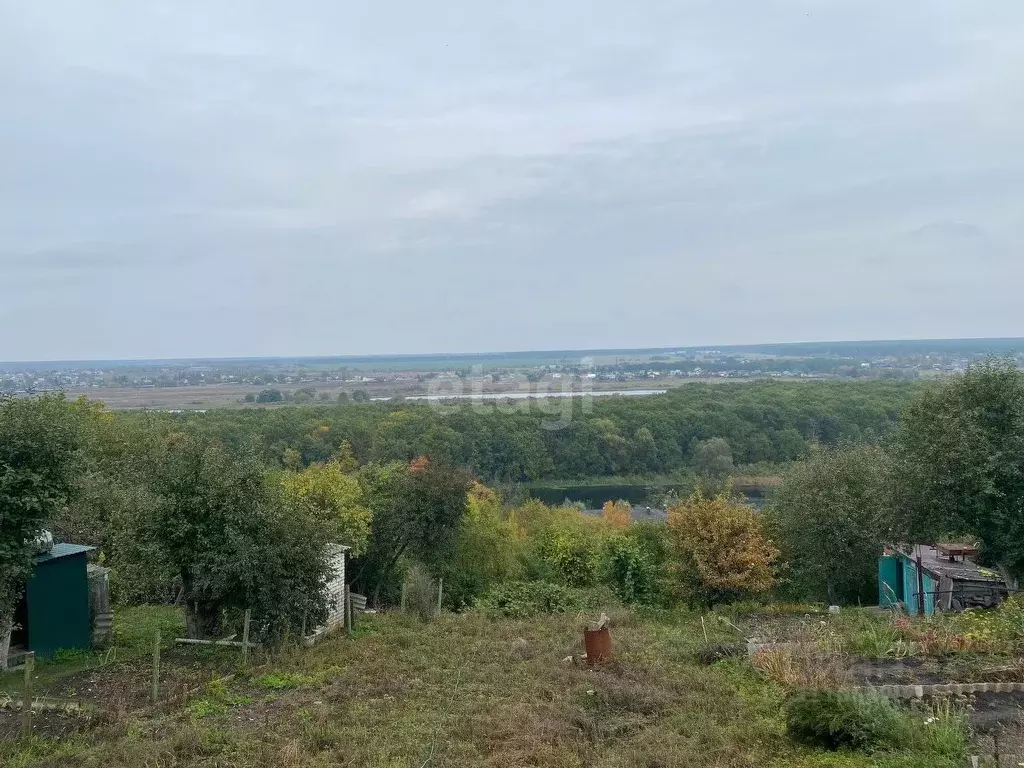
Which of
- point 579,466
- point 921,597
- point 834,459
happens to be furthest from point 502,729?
point 579,466

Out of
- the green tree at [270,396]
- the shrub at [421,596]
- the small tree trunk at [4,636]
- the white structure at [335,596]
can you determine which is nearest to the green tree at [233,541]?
the white structure at [335,596]

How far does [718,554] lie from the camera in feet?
59.1

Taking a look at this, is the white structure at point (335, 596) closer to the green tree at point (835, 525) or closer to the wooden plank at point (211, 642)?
the wooden plank at point (211, 642)

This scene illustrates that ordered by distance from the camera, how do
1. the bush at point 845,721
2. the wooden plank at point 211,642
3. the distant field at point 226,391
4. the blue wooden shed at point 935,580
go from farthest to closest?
the distant field at point 226,391
the blue wooden shed at point 935,580
the wooden plank at point 211,642
the bush at point 845,721

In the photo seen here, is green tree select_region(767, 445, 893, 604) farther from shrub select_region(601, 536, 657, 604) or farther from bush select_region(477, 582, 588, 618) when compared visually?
bush select_region(477, 582, 588, 618)

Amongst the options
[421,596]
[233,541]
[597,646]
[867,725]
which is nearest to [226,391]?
[421,596]

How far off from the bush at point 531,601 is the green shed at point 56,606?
7.82 metres

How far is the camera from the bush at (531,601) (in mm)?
16266

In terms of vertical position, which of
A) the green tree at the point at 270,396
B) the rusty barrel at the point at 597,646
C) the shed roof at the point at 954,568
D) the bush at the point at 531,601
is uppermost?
the green tree at the point at 270,396

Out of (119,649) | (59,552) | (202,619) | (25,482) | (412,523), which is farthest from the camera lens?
(412,523)

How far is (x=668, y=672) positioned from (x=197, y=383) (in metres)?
87.3

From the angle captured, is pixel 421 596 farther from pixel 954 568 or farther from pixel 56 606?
pixel 954 568

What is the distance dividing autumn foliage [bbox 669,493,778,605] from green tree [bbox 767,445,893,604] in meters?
1.19

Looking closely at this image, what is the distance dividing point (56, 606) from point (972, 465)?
52.6ft
